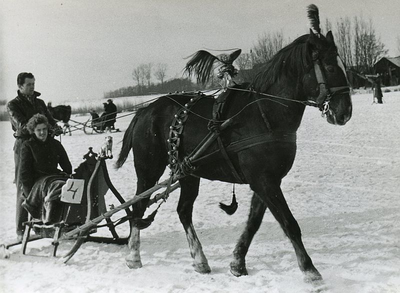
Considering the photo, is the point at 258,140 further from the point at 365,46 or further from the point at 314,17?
the point at 365,46

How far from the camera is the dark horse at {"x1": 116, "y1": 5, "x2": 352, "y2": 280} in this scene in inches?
124

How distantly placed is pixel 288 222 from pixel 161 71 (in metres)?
2.72

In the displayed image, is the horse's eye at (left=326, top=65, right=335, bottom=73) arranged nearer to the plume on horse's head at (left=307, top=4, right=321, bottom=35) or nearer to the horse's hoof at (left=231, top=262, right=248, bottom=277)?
the plume on horse's head at (left=307, top=4, right=321, bottom=35)

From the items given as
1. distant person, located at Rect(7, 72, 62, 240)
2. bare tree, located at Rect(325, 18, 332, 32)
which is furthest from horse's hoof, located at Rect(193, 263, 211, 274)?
bare tree, located at Rect(325, 18, 332, 32)

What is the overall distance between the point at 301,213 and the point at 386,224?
48.0 inches

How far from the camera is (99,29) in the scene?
16.7 ft

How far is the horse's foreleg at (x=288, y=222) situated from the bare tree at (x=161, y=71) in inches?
89.9

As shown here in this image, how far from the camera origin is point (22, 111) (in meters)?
4.69

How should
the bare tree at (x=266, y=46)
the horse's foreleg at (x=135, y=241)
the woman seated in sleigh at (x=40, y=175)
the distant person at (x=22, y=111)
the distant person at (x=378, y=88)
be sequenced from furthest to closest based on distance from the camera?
the distant person at (x=378, y=88), the distant person at (x=22, y=111), the bare tree at (x=266, y=46), the woman seated in sleigh at (x=40, y=175), the horse's foreleg at (x=135, y=241)

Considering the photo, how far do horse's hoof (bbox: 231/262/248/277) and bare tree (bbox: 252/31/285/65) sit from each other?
7.23 feet

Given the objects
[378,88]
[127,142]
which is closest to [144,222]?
[127,142]

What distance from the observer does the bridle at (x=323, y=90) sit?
3.08 meters

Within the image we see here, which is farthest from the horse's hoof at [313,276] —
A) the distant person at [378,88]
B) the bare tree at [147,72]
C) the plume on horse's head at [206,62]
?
the distant person at [378,88]

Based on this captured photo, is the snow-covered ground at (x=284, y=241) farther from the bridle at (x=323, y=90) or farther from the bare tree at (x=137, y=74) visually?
the bare tree at (x=137, y=74)
